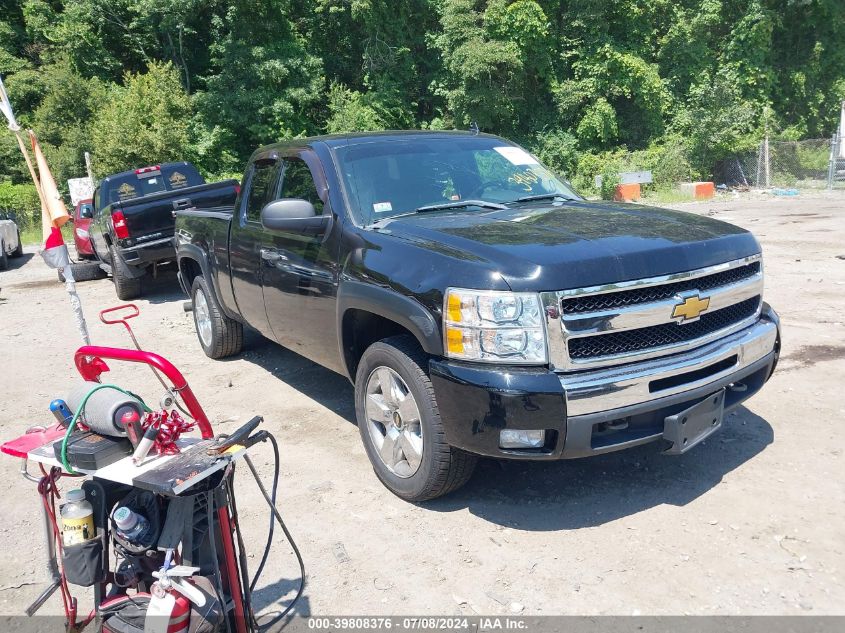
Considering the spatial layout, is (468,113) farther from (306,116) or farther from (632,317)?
(632,317)

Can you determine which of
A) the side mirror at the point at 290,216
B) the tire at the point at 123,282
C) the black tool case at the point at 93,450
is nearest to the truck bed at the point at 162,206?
the tire at the point at 123,282

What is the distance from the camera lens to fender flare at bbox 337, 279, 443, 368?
343 centimetres

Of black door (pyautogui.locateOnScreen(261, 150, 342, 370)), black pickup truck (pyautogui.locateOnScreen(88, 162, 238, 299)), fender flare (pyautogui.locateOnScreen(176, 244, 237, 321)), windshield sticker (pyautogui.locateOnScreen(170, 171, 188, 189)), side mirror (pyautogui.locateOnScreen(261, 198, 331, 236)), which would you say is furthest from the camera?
windshield sticker (pyautogui.locateOnScreen(170, 171, 188, 189))

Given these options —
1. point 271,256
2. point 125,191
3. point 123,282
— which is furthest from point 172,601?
point 125,191

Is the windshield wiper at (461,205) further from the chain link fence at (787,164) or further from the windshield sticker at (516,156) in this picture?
the chain link fence at (787,164)

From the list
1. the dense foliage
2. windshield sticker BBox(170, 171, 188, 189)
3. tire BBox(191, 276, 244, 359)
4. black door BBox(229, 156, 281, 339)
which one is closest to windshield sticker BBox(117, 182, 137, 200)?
windshield sticker BBox(170, 171, 188, 189)

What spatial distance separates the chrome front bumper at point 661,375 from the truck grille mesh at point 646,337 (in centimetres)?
8

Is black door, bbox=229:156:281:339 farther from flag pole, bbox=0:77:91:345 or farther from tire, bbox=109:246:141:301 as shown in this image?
tire, bbox=109:246:141:301

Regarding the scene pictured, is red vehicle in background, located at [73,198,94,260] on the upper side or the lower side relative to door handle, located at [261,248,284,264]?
lower

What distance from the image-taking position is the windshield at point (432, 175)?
4426mm

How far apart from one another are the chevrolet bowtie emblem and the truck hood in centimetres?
16

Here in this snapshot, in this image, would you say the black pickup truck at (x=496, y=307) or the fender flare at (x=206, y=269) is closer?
the black pickup truck at (x=496, y=307)

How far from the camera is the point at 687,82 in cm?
3172

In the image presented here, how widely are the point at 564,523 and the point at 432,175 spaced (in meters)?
2.34
